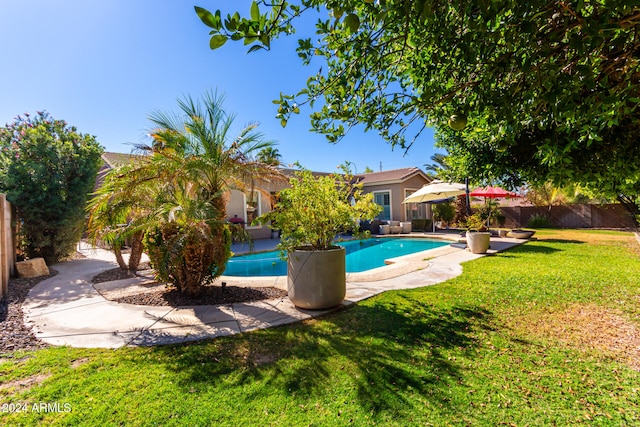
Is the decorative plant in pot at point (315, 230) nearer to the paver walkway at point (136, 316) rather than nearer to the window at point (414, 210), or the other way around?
the paver walkway at point (136, 316)

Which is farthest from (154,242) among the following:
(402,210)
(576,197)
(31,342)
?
→ (576,197)

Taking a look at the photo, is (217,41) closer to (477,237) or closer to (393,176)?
(477,237)

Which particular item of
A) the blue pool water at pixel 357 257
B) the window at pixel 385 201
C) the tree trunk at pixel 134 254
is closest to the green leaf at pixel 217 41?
the blue pool water at pixel 357 257

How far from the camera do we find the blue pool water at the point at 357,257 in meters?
10.6

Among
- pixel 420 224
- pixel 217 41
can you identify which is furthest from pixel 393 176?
pixel 217 41

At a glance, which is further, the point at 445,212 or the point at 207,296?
the point at 445,212

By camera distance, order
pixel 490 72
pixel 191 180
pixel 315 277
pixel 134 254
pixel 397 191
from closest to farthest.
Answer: pixel 490 72
pixel 315 277
pixel 191 180
pixel 134 254
pixel 397 191

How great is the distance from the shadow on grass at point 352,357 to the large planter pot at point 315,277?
344mm

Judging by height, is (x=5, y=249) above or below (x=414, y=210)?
below

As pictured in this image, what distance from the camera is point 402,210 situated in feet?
70.4

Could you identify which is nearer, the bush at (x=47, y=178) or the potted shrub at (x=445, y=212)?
the bush at (x=47, y=178)

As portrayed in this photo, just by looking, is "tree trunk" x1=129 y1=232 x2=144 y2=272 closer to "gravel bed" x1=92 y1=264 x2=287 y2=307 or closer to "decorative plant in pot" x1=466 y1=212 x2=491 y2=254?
"gravel bed" x1=92 y1=264 x2=287 y2=307

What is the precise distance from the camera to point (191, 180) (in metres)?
6.16

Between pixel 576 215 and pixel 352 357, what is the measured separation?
84.2ft
